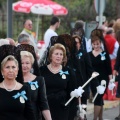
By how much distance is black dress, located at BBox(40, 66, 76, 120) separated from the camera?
334 inches

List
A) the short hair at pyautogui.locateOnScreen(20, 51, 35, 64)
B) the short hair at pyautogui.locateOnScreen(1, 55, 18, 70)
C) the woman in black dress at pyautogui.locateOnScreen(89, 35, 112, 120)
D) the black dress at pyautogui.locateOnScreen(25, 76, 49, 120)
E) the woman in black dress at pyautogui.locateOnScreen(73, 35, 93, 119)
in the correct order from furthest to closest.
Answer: the woman in black dress at pyautogui.locateOnScreen(89, 35, 112, 120), the woman in black dress at pyautogui.locateOnScreen(73, 35, 93, 119), the short hair at pyautogui.locateOnScreen(20, 51, 35, 64), the black dress at pyautogui.locateOnScreen(25, 76, 49, 120), the short hair at pyautogui.locateOnScreen(1, 55, 18, 70)

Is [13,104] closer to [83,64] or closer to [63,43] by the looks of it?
[63,43]

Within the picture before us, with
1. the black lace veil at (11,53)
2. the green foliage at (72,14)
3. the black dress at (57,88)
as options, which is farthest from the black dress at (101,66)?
the green foliage at (72,14)

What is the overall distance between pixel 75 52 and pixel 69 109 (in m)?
1.23

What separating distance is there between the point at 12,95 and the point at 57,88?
2281 mm

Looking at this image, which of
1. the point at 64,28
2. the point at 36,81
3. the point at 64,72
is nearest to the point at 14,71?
the point at 36,81

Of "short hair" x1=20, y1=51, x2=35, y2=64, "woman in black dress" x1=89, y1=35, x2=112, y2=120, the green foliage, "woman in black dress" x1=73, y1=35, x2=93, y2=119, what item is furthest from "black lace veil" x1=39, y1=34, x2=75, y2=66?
the green foliage

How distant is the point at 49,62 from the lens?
8.73m

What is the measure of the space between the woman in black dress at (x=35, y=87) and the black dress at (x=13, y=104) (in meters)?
0.61

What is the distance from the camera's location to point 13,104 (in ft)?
20.5

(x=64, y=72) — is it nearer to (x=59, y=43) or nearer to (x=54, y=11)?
(x=59, y=43)

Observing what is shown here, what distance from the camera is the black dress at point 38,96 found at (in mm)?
7082

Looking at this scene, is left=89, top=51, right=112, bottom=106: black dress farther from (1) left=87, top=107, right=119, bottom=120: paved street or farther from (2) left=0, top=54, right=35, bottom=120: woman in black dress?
(2) left=0, top=54, right=35, bottom=120: woman in black dress

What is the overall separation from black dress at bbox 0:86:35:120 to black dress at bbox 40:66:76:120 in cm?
205
